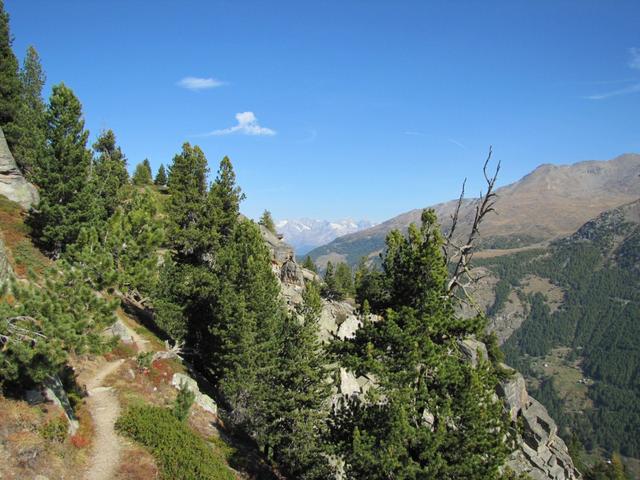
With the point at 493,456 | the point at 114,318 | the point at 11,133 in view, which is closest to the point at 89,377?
the point at 114,318

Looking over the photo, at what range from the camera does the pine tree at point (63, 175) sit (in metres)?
36.0

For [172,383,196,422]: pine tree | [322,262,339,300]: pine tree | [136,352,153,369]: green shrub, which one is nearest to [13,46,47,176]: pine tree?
[136,352,153,369]: green shrub

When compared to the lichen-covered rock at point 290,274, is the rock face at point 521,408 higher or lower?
lower

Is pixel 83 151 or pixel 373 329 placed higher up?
pixel 83 151

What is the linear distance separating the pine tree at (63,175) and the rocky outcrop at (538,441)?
61.8 m

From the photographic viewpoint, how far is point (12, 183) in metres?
44.3

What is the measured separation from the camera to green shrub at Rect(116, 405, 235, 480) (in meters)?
22.3

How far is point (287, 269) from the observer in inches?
3086

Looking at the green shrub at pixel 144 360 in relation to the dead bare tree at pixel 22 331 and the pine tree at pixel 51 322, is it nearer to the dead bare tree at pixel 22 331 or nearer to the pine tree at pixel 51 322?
the pine tree at pixel 51 322

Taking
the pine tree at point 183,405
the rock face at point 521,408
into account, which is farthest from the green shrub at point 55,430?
the rock face at point 521,408

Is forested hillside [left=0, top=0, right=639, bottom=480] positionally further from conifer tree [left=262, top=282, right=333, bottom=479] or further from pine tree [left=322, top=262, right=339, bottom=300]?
pine tree [left=322, top=262, right=339, bottom=300]

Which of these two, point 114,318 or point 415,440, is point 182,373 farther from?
point 415,440

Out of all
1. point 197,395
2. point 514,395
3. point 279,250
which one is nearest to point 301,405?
point 197,395

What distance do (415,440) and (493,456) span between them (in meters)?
3.21
